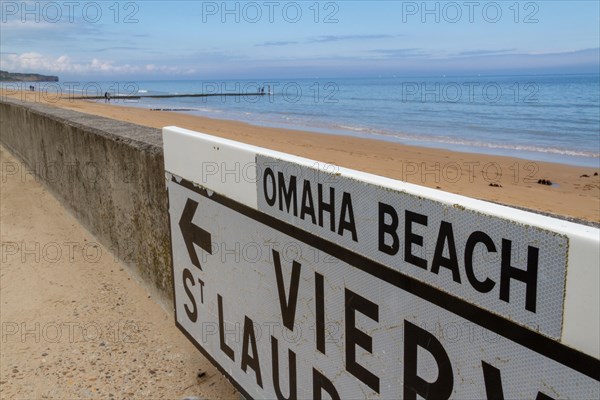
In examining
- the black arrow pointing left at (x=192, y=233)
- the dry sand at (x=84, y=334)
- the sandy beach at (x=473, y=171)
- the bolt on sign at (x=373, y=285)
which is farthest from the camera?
the sandy beach at (x=473, y=171)

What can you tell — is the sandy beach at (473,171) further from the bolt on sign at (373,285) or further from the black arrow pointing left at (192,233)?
the bolt on sign at (373,285)

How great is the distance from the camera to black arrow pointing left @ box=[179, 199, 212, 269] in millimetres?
2209

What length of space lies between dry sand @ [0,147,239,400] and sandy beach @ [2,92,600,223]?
507 cm

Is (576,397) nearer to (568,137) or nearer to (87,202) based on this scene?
(87,202)

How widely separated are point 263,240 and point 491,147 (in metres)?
15.5

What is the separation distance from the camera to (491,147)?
16.1 m

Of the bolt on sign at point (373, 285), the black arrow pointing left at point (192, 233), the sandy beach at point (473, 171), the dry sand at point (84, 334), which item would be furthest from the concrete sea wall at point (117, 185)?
the sandy beach at point (473, 171)

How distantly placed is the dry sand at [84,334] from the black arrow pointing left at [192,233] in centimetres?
74

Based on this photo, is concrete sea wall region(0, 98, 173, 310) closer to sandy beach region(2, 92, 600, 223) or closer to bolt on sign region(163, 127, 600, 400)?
bolt on sign region(163, 127, 600, 400)

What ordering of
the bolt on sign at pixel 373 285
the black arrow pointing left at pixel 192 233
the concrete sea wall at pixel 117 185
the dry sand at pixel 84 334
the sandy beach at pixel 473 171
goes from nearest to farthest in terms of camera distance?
the bolt on sign at pixel 373 285
the black arrow pointing left at pixel 192 233
the dry sand at pixel 84 334
the concrete sea wall at pixel 117 185
the sandy beach at pixel 473 171

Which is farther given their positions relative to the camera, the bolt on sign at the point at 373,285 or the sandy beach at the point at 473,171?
the sandy beach at the point at 473,171

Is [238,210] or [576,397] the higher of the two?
[238,210]

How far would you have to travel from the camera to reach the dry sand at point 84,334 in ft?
8.66

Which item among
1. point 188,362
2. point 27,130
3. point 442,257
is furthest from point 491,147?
point 442,257
